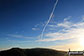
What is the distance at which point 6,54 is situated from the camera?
94812 mm

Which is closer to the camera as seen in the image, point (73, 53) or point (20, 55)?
point (73, 53)

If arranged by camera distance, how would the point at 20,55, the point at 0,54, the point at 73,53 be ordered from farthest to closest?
the point at 0,54 < the point at 20,55 < the point at 73,53

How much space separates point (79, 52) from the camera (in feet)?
190

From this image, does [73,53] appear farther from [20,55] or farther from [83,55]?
[20,55]

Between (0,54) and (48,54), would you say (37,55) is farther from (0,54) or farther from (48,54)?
(0,54)

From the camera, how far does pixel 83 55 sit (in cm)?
5750

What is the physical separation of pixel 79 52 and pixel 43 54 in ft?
157

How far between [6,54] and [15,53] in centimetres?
736

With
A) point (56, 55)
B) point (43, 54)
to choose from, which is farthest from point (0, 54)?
point (56, 55)

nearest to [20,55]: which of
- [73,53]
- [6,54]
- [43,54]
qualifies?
[6,54]

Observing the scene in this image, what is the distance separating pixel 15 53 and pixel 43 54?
2211 centimetres

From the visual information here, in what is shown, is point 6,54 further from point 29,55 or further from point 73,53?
point 73,53

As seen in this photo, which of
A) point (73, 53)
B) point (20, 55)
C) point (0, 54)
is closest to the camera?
point (73, 53)

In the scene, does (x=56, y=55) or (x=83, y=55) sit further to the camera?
(x=56, y=55)
